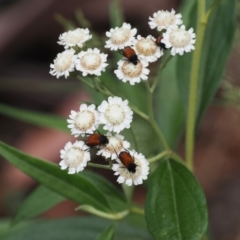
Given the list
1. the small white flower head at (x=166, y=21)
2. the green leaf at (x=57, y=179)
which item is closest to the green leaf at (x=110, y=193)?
the green leaf at (x=57, y=179)

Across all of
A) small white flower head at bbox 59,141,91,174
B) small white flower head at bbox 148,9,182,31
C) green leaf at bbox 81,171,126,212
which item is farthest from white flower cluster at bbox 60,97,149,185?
green leaf at bbox 81,171,126,212

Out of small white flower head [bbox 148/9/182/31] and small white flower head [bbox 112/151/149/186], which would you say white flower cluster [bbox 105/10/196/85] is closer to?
small white flower head [bbox 148/9/182/31]

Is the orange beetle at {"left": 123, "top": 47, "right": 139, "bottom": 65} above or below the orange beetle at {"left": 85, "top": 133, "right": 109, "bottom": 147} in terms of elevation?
above

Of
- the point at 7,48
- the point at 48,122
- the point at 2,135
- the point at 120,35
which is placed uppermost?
the point at 120,35

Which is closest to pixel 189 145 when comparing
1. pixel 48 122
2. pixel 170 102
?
pixel 170 102

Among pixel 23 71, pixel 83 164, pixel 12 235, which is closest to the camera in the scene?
pixel 83 164

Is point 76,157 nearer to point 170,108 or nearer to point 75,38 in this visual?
point 75,38

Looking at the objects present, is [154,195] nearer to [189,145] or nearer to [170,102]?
[189,145]
